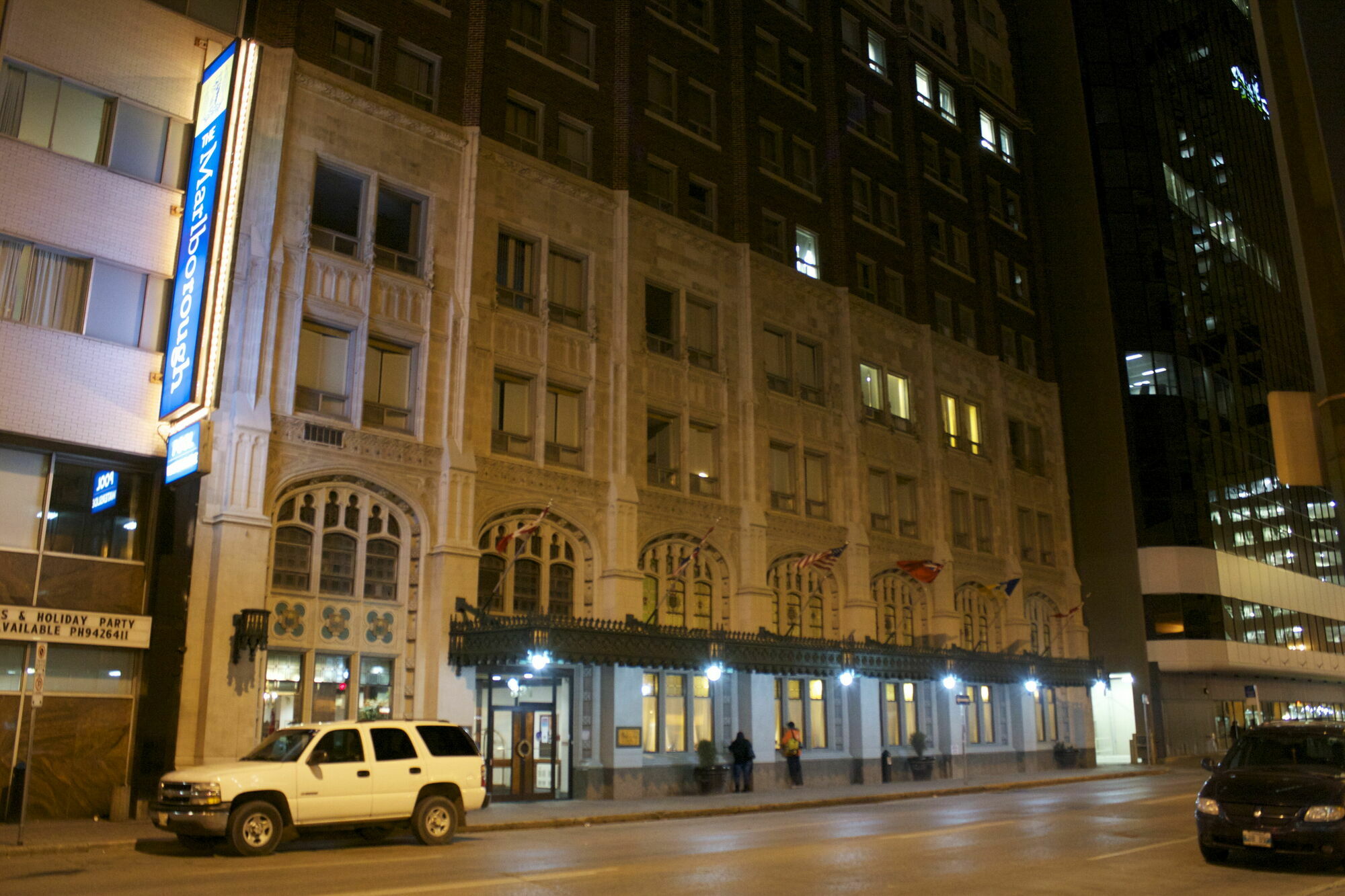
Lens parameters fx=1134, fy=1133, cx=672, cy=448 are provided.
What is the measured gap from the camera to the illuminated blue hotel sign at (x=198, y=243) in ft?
73.6

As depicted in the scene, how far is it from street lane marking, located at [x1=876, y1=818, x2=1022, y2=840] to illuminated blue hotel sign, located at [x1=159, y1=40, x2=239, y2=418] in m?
15.0

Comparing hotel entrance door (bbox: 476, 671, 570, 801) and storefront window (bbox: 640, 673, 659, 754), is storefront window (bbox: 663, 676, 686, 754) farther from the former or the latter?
hotel entrance door (bbox: 476, 671, 570, 801)

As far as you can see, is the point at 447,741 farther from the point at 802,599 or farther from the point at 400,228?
the point at 802,599

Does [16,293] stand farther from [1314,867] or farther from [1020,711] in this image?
[1020,711]

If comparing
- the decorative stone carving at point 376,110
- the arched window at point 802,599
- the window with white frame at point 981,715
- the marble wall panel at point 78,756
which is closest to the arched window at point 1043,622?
the window with white frame at point 981,715

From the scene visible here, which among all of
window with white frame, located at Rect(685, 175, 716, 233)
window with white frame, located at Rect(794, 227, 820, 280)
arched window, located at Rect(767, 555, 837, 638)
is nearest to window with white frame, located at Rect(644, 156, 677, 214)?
window with white frame, located at Rect(685, 175, 716, 233)

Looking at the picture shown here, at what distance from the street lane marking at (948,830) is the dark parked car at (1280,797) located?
4577mm

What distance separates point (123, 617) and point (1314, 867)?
2058 cm

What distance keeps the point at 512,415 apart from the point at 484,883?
59.0 ft

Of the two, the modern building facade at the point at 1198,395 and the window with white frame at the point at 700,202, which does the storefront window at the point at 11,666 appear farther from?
the modern building facade at the point at 1198,395

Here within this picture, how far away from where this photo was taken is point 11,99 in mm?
22422

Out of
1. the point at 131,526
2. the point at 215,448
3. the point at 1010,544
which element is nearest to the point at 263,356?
the point at 215,448

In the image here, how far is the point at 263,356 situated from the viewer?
81.3 feet

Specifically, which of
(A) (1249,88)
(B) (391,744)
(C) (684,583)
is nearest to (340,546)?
(B) (391,744)
